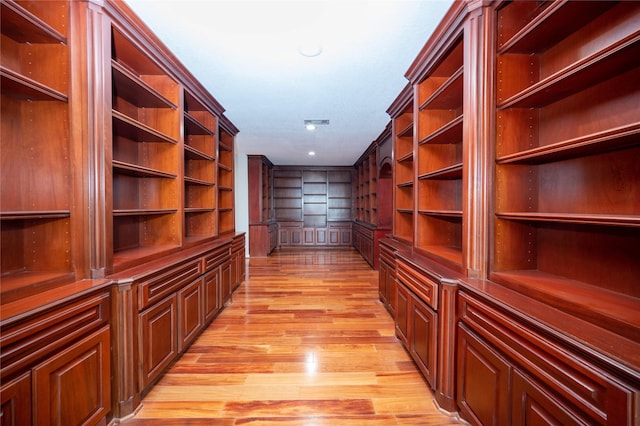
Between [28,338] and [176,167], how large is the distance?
5.73ft

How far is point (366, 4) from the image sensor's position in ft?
5.63

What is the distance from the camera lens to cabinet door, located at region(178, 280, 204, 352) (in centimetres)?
228

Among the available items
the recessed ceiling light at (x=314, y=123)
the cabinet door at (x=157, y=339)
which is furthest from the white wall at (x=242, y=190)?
the cabinet door at (x=157, y=339)

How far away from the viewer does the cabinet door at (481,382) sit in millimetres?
1260

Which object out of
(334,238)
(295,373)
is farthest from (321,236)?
(295,373)

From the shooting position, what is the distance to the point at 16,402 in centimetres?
112

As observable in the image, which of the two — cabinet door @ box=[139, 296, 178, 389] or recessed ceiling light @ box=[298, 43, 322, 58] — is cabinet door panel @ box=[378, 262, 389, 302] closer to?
cabinet door @ box=[139, 296, 178, 389]

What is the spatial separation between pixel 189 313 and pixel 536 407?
97.0 inches

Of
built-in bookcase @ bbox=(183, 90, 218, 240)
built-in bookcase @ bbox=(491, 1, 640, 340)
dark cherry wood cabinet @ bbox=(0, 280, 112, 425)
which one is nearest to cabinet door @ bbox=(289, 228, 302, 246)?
built-in bookcase @ bbox=(183, 90, 218, 240)

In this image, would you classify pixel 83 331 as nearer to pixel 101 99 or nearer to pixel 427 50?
pixel 101 99

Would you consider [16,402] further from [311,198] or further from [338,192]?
[338,192]

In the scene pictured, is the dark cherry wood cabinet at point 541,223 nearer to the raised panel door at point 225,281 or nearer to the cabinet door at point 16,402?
the cabinet door at point 16,402

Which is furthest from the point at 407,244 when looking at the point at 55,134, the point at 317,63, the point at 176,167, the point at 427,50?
the point at 55,134

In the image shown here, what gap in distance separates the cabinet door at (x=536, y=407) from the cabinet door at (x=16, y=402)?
212 cm
